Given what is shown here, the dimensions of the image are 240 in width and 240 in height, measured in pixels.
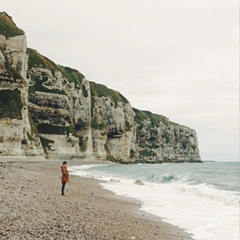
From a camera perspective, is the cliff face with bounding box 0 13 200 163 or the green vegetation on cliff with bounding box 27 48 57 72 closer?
the cliff face with bounding box 0 13 200 163

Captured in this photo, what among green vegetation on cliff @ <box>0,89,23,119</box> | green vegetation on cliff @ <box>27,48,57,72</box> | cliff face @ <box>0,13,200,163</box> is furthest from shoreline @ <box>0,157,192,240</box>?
green vegetation on cliff @ <box>27,48,57,72</box>

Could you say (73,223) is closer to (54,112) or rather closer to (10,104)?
(10,104)

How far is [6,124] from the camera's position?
60.9 metres

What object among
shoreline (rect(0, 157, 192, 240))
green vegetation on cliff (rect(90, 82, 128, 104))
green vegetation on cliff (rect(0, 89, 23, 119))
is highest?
green vegetation on cliff (rect(90, 82, 128, 104))

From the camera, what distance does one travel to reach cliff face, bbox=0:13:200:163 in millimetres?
65125

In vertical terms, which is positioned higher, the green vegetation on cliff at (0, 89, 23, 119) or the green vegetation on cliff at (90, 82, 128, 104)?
the green vegetation on cliff at (90, 82, 128, 104)

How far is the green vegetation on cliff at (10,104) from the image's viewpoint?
62.1 metres

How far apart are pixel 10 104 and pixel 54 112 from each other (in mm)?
31824

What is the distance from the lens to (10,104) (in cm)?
6388

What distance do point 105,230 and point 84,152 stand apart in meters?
95.2

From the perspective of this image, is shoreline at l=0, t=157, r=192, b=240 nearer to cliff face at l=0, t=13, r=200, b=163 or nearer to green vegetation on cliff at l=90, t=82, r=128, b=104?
cliff face at l=0, t=13, r=200, b=163

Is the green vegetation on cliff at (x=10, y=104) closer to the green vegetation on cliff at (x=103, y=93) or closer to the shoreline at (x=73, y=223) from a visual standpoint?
the shoreline at (x=73, y=223)

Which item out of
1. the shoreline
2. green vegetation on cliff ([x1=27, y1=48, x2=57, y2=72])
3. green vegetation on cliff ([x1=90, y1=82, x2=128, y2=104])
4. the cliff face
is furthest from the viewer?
green vegetation on cliff ([x1=90, y1=82, x2=128, y2=104])

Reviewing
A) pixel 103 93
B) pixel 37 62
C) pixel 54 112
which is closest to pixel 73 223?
pixel 54 112
